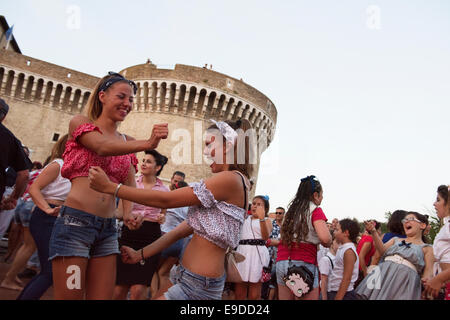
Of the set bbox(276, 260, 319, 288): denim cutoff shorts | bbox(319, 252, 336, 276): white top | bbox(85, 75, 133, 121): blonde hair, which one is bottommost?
bbox(319, 252, 336, 276): white top

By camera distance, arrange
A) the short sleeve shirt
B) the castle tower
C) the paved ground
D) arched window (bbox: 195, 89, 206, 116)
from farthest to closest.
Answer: arched window (bbox: 195, 89, 206, 116)
the castle tower
the paved ground
the short sleeve shirt

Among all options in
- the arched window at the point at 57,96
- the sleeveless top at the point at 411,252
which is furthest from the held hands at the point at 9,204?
the arched window at the point at 57,96

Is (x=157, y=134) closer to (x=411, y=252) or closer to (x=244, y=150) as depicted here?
(x=244, y=150)

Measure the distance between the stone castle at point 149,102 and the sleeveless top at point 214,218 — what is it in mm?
14242

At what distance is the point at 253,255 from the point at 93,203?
300 cm

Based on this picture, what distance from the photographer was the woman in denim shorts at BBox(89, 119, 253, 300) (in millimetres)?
1660

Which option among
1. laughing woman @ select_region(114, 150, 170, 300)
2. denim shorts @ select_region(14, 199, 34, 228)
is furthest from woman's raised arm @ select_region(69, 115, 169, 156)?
denim shorts @ select_region(14, 199, 34, 228)

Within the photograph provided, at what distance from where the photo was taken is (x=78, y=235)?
1.81 meters

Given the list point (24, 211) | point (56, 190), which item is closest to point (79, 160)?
point (56, 190)

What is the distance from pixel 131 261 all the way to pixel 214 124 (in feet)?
3.05

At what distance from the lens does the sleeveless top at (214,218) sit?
1733mm

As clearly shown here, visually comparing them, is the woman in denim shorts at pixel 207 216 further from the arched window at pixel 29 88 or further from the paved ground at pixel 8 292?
the arched window at pixel 29 88

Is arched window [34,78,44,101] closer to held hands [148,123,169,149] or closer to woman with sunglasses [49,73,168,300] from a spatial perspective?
woman with sunglasses [49,73,168,300]

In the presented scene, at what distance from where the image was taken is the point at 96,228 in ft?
6.18
